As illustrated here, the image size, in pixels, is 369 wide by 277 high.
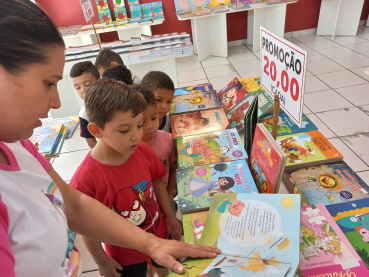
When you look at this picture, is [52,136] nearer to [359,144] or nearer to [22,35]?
[22,35]

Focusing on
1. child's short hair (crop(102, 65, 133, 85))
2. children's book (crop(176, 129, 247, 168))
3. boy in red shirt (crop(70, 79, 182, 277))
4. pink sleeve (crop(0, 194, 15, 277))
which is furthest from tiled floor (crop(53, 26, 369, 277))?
child's short hair (crop(102, 65, 133, 85))

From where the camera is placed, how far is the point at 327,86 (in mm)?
3379

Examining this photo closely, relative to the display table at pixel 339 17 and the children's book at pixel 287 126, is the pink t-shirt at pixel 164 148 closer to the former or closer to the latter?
the children's book at pixel 287 126

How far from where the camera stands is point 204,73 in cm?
430

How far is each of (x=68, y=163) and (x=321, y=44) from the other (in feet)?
16.0

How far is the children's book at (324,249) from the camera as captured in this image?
72 centimetres

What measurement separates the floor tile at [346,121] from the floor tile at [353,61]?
1.34 meters

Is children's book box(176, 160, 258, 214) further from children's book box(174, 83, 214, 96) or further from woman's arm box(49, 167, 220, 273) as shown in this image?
children's book box(174, 83, 214, 96)

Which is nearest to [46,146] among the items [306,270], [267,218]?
[267,218]

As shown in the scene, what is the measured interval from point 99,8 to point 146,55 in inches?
96.6

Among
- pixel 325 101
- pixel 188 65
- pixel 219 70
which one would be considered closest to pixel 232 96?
pixel 325 101

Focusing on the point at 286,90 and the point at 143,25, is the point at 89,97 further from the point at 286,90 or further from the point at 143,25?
the point at 143,25

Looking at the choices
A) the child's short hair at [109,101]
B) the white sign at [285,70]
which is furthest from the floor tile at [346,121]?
the child's short hair at [109,101]

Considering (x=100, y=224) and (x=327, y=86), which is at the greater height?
(x=100, y=224)
